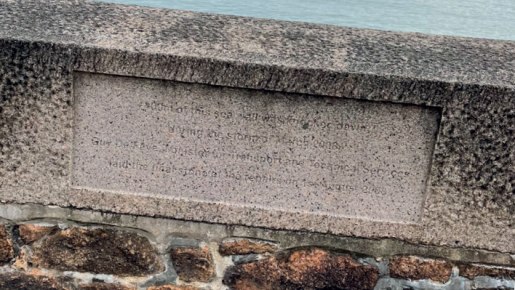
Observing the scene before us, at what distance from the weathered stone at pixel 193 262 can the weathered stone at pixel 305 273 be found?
3.2 inches

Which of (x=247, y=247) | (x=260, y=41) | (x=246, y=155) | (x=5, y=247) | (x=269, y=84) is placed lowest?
(x=5, y=247)

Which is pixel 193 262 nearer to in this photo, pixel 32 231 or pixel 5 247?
pixel 32 231

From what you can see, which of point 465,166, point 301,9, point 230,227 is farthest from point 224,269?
point 301,9

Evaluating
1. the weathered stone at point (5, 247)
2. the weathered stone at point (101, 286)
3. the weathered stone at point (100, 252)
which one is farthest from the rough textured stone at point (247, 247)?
the weathered stone at point (5, 247)

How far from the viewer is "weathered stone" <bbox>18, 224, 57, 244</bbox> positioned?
95.8 inches

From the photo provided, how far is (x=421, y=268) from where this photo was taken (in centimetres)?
240

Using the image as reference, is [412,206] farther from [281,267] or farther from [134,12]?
[134,12]

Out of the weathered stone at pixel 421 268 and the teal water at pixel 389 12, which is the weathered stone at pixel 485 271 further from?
the teal water at pixel 389 12

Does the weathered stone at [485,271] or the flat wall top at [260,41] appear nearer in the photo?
the flat wall top at [260,41]

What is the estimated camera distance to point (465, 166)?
2.26 m

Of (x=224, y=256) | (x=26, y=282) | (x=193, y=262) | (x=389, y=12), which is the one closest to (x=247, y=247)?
(x=224, y=256)

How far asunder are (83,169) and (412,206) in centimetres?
125

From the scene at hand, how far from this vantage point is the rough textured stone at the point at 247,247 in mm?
2418

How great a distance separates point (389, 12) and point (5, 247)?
487cm
